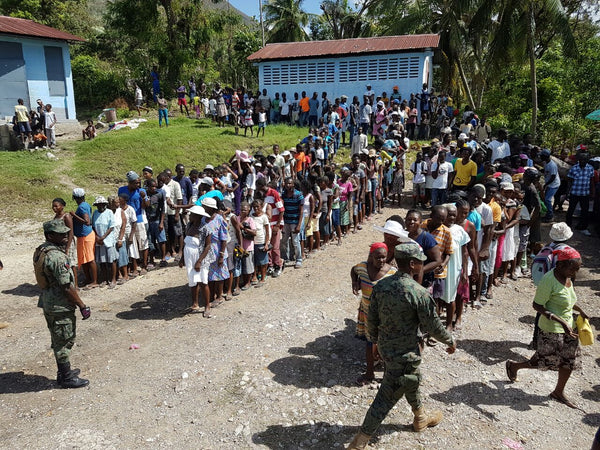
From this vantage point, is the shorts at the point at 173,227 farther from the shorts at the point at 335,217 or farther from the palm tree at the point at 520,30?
the palm tree at the point at 520,30

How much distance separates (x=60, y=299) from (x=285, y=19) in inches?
1317

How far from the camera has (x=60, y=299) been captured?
4.98 m

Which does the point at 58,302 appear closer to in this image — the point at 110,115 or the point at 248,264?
the point at 248,264

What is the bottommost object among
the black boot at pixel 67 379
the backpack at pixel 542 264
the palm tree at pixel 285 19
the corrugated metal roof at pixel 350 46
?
the black boot at pixel 67 379

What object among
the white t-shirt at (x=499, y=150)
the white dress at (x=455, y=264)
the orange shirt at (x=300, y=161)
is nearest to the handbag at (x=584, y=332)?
the white dress at (x=455, y=264)

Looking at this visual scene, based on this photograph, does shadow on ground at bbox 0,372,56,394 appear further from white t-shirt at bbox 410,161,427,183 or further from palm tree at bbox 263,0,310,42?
palm tree at bbox 263,0,310,42

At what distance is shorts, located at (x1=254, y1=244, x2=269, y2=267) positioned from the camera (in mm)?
7875

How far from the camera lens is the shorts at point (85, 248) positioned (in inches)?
315

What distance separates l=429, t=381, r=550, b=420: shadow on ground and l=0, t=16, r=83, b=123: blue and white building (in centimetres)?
1922

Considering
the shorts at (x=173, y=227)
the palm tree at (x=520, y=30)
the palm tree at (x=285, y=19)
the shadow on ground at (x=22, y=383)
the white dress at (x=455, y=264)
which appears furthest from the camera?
the palm tree at (x=285, y=19)

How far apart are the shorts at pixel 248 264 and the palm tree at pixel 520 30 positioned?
483 inches

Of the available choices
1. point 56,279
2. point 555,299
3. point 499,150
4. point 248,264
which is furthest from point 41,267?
point 499,150

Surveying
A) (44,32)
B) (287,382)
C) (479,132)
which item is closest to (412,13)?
(479,132)

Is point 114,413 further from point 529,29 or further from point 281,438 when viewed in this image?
point 529,29
